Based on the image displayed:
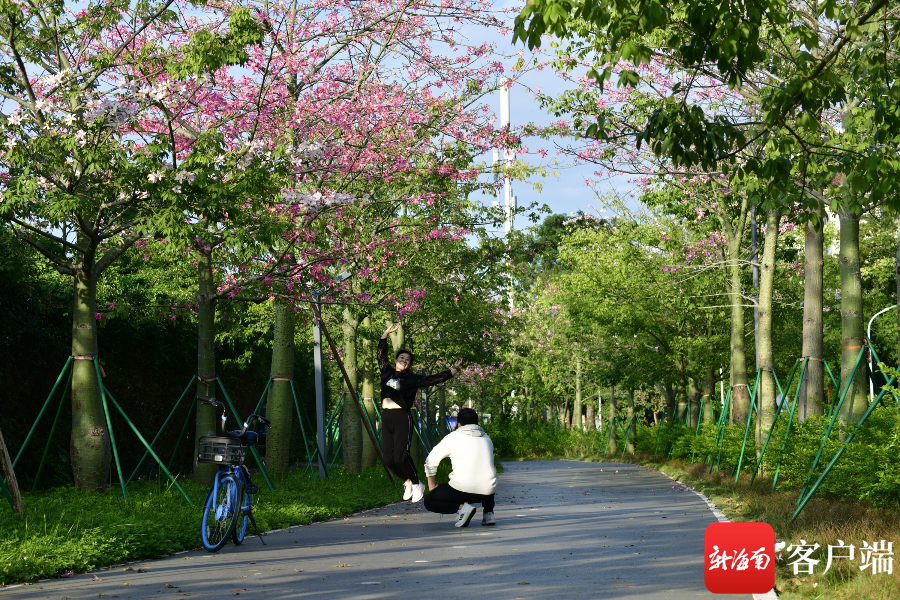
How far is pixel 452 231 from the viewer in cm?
Result: 2300

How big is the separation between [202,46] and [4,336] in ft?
19.6

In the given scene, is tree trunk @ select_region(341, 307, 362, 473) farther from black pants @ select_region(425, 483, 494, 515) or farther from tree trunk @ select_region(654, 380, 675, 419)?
tree trunk @ select_region(654, 380, 675, 419)

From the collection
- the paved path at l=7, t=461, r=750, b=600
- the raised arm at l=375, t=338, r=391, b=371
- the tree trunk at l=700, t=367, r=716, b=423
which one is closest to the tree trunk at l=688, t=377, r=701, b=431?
the tree trunk at l=700, t=367, r=716, b=423

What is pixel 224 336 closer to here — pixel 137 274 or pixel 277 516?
pixel 137 274

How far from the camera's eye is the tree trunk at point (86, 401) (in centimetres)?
1327

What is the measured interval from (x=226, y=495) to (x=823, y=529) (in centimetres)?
548

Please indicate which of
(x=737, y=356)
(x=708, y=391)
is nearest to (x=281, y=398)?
(x=737, y=356)

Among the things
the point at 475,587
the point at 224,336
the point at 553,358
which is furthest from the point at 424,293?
the point at 553,358

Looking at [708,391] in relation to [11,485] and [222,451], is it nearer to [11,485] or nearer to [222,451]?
[222,451]

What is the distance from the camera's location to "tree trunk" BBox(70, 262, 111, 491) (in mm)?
13273

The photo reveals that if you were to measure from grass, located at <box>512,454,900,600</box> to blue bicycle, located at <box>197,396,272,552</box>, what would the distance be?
5005 mm

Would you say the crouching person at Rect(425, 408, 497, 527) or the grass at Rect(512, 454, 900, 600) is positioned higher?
the crouching person at Rect(425, 408, 497, 527)

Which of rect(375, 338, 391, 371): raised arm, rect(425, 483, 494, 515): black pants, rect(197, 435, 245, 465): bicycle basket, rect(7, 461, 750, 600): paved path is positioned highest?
rect(375, 338, 391, 371): raised arm

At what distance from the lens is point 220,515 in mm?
9898
